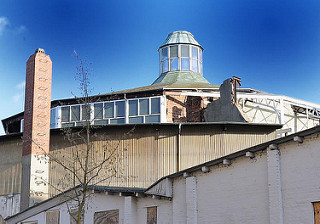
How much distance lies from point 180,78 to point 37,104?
13225 mm

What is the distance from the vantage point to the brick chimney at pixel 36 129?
27344mm

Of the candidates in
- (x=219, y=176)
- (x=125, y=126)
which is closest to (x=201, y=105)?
(x=125, y=126)

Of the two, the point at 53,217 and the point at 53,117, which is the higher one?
the point at 53,117

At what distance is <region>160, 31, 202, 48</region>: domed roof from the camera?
40000 millimetres

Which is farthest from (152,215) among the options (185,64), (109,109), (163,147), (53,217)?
(185,64)

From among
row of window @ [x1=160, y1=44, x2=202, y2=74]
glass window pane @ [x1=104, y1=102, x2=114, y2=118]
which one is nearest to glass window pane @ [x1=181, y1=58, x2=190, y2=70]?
row of window @ [x1=160, y1=44, x2=202, y2=74]

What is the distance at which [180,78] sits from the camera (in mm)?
38625

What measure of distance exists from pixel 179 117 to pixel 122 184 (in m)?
7.11

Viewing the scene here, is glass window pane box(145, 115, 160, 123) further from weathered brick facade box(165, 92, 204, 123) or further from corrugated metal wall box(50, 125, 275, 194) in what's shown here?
corrugated metal wall box(50, 125, 275, 194)

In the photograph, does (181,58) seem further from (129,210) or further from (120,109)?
(129,210)

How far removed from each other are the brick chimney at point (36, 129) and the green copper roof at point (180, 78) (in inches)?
434

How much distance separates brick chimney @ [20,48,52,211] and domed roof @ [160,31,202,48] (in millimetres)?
12839

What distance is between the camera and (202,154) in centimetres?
2753

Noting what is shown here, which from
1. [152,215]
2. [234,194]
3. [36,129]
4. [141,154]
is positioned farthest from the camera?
Result: [36,129]
